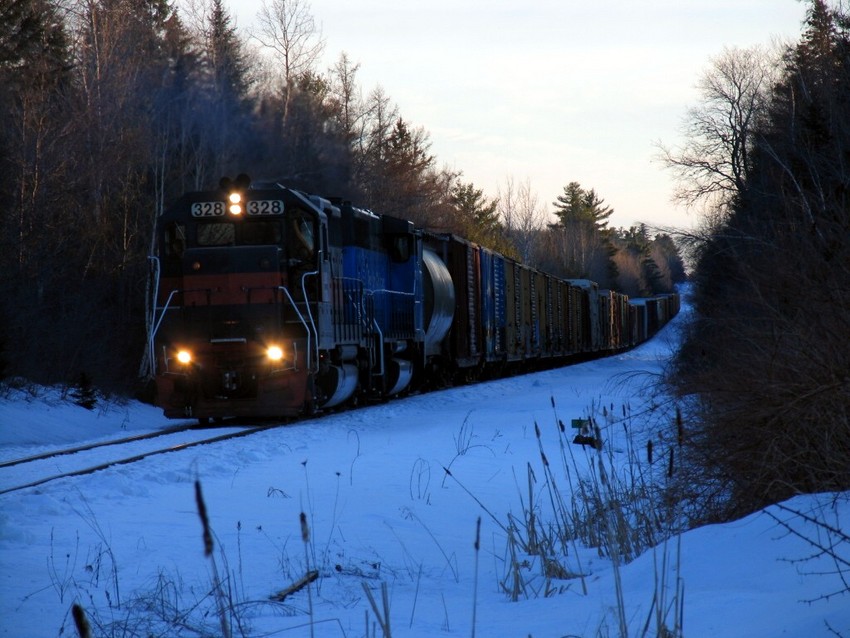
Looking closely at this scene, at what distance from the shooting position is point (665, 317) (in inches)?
3625

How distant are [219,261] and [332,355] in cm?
212

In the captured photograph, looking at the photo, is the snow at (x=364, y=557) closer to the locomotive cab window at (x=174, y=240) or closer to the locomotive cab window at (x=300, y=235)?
the locomotive cab window at (x=300, y=235)

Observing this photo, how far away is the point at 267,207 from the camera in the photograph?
44.0ft

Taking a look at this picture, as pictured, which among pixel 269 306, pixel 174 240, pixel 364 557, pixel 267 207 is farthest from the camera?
pixel 174 240

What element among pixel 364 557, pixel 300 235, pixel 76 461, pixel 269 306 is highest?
pixel 300 235

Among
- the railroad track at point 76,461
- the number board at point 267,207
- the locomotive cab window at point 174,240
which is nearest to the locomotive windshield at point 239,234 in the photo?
the number board at point 267,207

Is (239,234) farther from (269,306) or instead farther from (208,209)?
(269,306)

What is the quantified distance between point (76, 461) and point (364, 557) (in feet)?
15.0

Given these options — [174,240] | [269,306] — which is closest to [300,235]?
[269,306]

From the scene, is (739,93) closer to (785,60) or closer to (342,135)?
(785,60)

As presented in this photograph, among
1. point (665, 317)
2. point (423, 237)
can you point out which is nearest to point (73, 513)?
point (423, 237)

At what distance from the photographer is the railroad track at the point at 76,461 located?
8055mm

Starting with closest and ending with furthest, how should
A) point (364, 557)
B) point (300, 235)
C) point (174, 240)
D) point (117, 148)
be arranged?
point (364, 557), point (300, 235), point (174, 240), point (117, 148)

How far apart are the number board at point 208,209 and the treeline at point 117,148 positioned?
12.1ft
